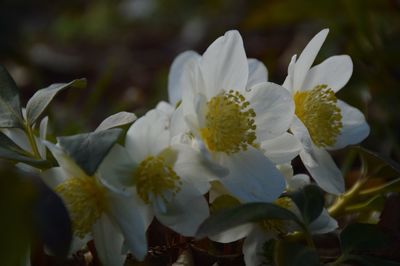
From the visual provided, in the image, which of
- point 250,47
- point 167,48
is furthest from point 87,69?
point 250,47

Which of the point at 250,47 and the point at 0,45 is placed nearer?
the point at 0,45

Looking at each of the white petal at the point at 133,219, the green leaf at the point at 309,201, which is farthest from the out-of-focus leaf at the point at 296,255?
the white petal at the point at 133,219

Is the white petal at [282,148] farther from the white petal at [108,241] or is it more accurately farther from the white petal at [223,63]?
the white petal at [108,241]

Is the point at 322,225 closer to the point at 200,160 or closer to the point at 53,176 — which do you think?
the point at 200,160

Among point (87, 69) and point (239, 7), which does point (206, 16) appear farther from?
point (87, 69)

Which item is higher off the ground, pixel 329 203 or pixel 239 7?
pixel 329 203

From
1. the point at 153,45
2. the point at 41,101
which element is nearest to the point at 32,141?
the point at 41,101
